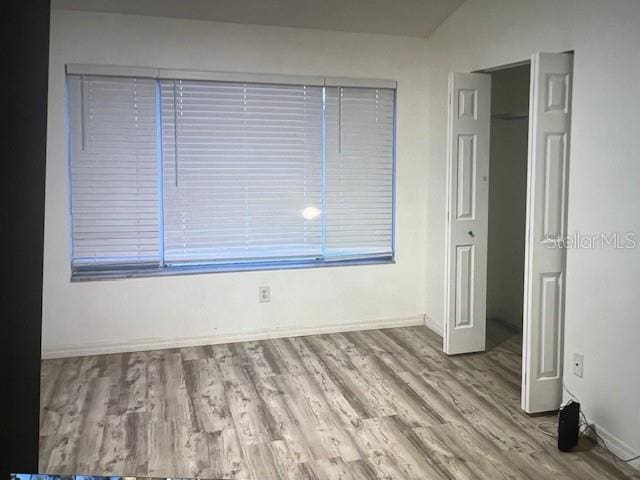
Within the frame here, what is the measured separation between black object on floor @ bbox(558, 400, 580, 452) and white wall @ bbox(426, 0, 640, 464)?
172 millimetres

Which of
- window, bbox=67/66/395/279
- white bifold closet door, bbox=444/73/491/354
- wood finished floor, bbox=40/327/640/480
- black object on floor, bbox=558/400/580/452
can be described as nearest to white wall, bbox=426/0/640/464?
black object on floor, bbox=558/400/580/452

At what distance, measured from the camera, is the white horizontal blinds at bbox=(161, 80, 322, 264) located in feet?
15.0

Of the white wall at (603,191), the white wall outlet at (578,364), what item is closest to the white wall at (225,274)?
the white wall at (603,191)

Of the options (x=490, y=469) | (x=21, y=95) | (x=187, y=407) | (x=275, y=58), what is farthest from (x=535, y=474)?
(x=275, y=58)

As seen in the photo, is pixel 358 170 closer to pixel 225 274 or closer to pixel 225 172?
pixel 225 172

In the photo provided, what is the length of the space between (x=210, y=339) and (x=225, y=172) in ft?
4.24

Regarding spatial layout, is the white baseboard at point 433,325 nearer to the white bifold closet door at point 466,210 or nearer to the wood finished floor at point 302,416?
the wood finished floor at point 302,416

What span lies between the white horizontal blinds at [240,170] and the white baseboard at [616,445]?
2.51 meters

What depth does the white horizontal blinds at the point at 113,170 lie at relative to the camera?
14.3 feet

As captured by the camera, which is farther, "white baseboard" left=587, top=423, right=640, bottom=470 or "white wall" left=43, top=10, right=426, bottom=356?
"white wall" left=43, top=10, right=426, bottom=356

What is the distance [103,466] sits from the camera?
2.91 metres

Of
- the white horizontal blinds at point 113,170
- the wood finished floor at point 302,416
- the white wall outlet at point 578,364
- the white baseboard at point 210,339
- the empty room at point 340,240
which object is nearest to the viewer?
the wood finished floor at point 302,416

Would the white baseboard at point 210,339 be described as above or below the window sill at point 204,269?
below

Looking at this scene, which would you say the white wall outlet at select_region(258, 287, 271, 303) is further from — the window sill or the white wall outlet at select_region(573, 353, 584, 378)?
the white wall outlet at select_region(573, 353, 584, 378)
